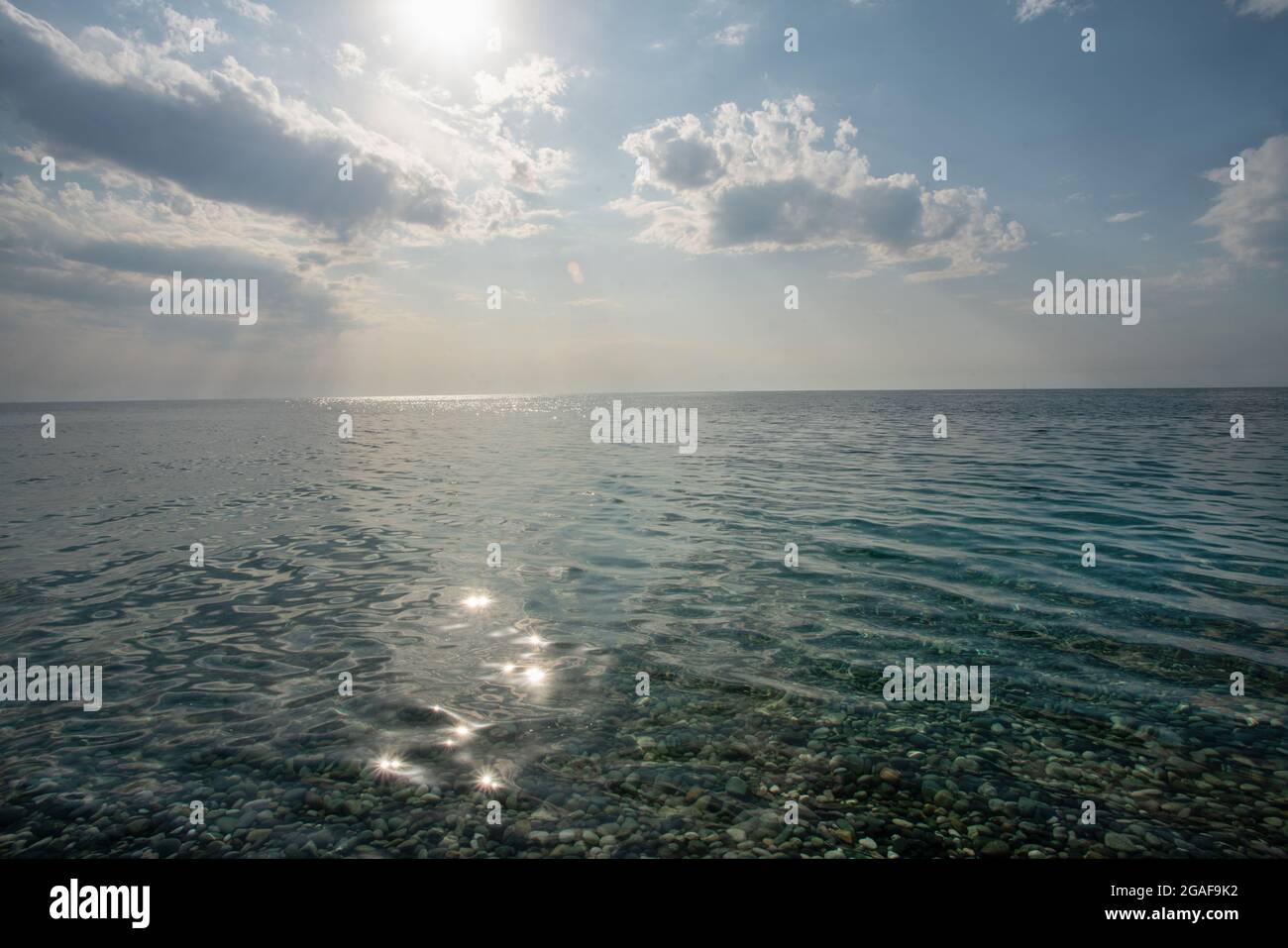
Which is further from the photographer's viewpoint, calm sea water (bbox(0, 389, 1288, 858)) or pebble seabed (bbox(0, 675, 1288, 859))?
calm sea water (bbox(0, 389, 1288, 858))

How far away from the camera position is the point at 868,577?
14953 mm

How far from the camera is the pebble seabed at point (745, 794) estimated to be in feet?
20.3

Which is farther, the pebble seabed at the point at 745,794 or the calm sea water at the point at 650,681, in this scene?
the calm sea water at the point at 650,681

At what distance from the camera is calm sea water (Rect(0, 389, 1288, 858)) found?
6.54m

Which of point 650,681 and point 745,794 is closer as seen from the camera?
point 745,794

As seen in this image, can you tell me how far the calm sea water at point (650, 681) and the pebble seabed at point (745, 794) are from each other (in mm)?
41

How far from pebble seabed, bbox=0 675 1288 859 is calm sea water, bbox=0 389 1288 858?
1.6 inches

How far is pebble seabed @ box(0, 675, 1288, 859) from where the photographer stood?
6176mm

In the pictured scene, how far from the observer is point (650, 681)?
9.94 metres

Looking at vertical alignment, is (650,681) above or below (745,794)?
above

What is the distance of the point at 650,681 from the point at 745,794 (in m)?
3.10
